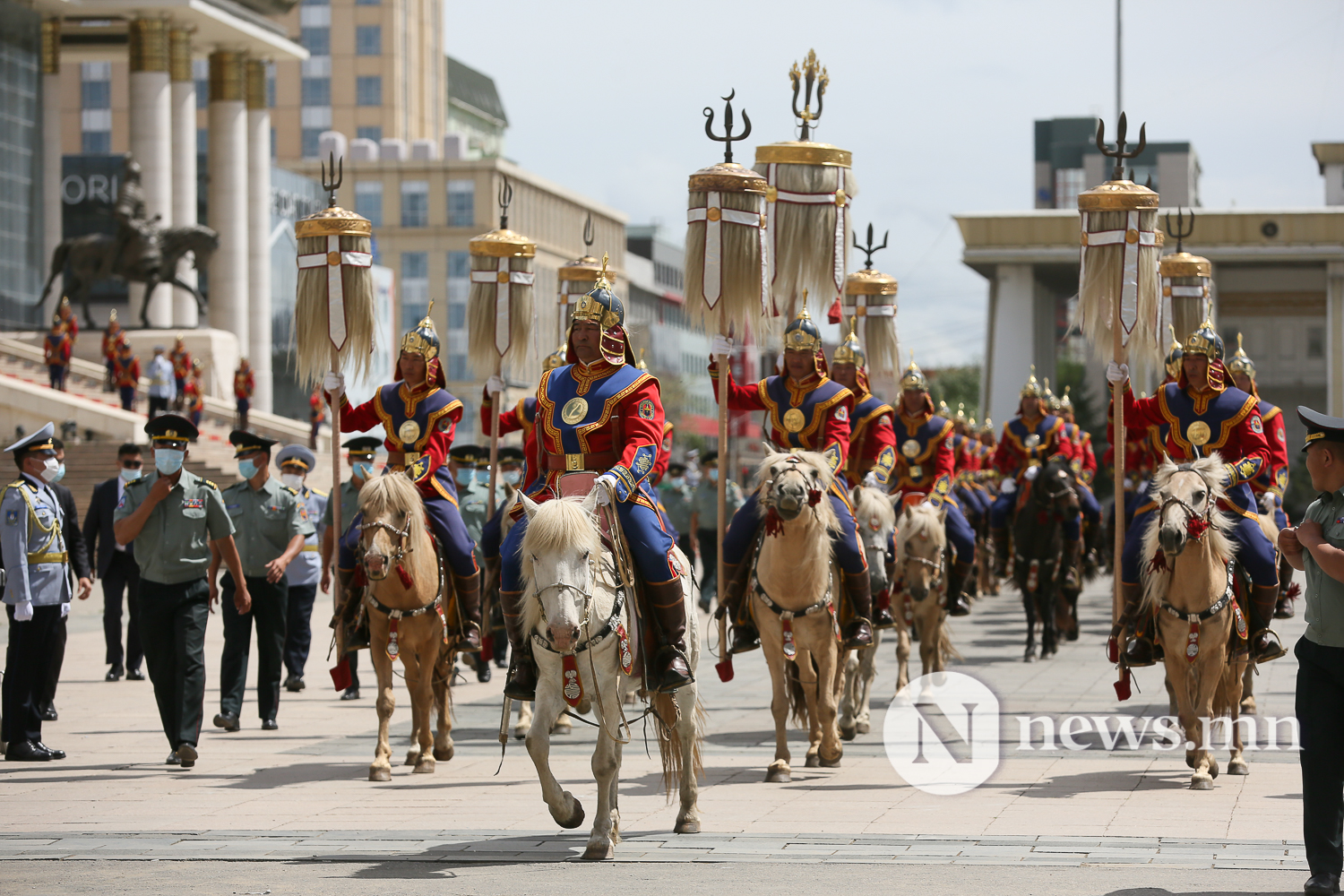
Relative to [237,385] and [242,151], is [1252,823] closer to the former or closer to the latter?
[237,385]

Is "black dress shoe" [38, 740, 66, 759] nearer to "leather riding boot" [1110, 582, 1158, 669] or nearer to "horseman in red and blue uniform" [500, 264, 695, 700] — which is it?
"horseman in red and blue uniform" [500, 264, 695, 700]

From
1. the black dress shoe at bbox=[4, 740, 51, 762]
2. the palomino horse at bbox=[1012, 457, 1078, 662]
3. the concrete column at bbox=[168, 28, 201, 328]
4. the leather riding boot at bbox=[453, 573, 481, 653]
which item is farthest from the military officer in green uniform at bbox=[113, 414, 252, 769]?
the concrete column at bbox=[168, 28, 201, 328]

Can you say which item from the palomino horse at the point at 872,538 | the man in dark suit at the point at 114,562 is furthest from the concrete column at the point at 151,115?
the palomino horse at the point at 872,538

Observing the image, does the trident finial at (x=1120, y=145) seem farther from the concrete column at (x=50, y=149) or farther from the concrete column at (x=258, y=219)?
the concrete column at (x=258, y=219)

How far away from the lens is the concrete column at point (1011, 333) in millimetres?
50719

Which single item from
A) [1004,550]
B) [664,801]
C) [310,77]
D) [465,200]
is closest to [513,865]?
[664,801]

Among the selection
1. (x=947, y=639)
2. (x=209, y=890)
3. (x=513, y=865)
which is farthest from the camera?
(x=947, y=639)

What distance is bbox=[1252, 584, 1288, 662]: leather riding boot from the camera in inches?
460

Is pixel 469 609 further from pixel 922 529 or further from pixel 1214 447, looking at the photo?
pixel 1214 447

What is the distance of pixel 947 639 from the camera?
16.1 meters

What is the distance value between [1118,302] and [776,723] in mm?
3635

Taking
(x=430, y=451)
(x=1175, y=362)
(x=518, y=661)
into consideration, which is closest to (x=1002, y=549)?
(x=1175, y=362)

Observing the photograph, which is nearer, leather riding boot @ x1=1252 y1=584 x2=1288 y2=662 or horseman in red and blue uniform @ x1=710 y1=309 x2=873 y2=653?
leather riding boot @ x1=1252 y1=584 x2=1288 y2=662

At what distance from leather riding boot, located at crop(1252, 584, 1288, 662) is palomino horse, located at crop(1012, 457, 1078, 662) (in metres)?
7.89
